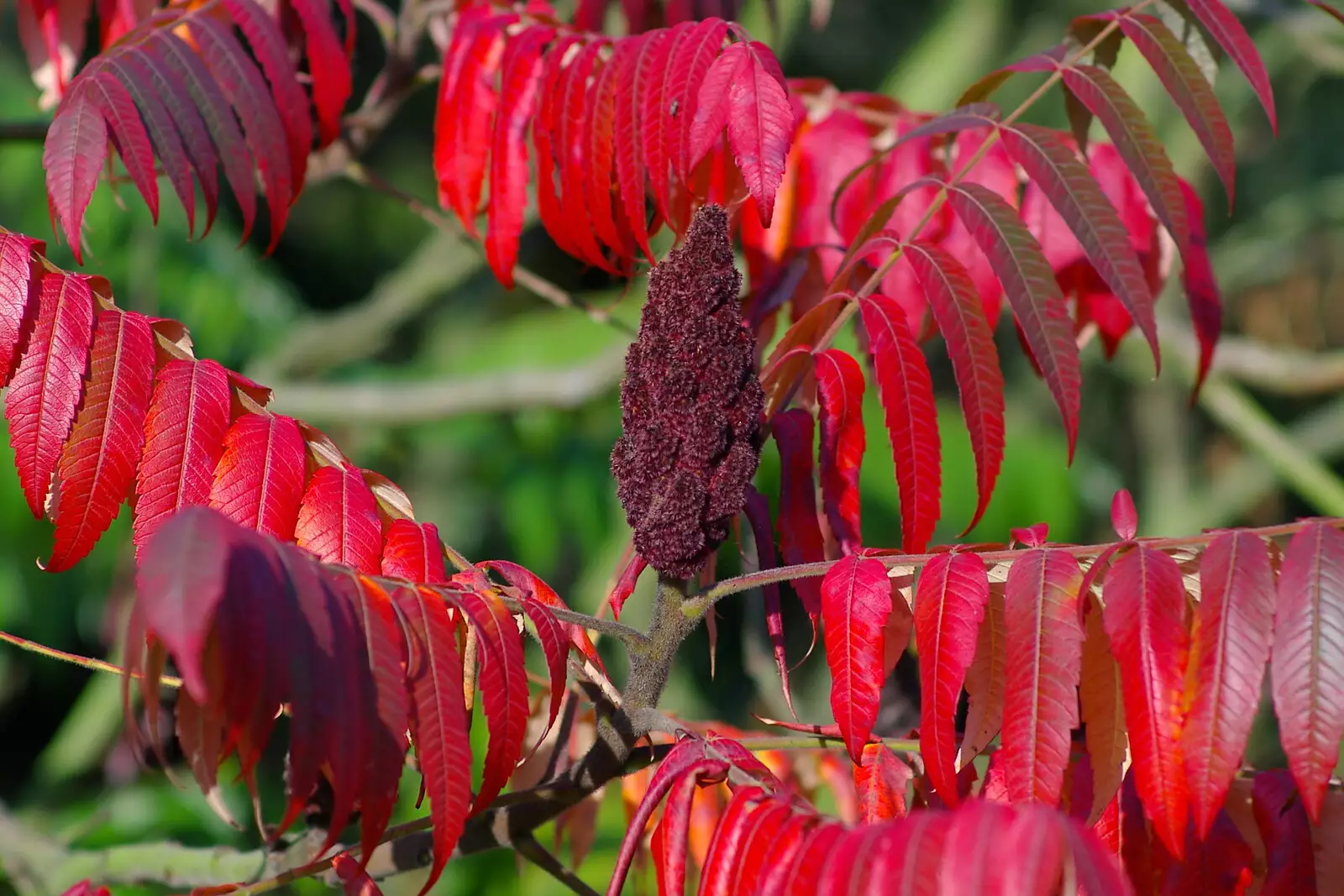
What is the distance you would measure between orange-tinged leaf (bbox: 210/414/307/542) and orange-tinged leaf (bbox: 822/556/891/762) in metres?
0.64

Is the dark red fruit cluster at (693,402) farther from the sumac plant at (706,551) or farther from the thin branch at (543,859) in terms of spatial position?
the thin branch at (543,859)

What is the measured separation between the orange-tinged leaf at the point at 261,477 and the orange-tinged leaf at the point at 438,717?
0.27m

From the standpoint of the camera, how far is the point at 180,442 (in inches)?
55.1

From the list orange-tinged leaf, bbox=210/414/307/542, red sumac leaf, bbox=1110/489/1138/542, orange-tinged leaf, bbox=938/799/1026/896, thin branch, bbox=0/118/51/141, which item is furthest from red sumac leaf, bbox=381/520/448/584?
thin branch, bbox=0/118/51/141

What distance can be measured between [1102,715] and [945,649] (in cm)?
20

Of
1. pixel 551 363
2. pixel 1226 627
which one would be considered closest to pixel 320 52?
pixel 1226 627

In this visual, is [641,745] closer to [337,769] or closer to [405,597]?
[405,597]

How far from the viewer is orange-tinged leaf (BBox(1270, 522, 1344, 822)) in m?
1.12

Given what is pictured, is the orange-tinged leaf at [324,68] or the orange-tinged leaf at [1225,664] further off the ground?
the orange-tinged leaf at [324,68]

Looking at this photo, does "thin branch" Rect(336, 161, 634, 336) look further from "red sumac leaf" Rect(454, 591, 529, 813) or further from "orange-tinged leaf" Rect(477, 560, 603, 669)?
"red sumac leaf" Rect(454, 591, 529, 813)

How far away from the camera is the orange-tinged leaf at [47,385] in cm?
134

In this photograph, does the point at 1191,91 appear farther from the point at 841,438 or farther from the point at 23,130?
the point at 23,130

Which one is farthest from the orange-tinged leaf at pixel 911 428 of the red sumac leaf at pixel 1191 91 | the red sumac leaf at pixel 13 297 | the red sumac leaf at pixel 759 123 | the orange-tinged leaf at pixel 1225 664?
the red sumac leaf at pixel 13 297

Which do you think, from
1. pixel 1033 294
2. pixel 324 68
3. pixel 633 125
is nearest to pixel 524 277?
pixel 324 68
